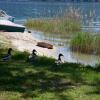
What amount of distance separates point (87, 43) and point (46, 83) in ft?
46.4

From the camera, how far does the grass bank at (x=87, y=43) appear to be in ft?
72.8

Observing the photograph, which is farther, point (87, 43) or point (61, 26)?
point (61, 26)

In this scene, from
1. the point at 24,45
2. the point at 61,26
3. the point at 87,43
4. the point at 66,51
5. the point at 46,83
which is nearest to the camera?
the point at 46,83

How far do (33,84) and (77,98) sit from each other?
4.20 ft

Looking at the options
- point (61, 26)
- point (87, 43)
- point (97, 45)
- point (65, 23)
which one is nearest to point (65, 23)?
point (65, 23)

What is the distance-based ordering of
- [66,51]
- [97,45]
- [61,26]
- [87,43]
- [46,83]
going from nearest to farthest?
[46,83] → [97,45] → [87,43] → [66,51] → [61,26]

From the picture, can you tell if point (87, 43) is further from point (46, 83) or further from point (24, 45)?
point (46, 83)

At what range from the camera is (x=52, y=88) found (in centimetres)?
796

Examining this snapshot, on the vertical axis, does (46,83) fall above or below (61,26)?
below

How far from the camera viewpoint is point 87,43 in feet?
73.3

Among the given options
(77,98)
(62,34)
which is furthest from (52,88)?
(62,34)

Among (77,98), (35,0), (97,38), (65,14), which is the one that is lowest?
(77,98)

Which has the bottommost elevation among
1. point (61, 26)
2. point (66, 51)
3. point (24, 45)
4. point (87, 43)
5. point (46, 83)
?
point (46, 83)

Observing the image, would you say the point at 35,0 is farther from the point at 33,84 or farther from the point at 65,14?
the point at 33,84
